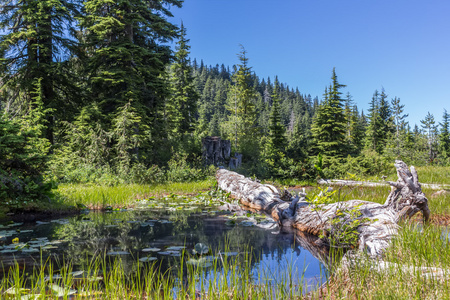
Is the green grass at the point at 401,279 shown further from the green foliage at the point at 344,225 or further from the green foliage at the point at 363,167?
the green foliage at the point at 363,167

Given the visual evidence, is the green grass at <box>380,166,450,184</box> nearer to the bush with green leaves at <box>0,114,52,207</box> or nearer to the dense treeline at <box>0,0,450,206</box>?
the dense treeline at <box>0,0,450,206</box>

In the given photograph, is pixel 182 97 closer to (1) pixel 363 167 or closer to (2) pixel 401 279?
(1) pixel 363 167

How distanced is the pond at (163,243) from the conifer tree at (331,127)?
55.4ft

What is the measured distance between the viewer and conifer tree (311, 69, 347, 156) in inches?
848

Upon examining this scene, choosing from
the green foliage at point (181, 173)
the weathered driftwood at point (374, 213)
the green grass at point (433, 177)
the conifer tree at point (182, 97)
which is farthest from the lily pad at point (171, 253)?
the conifer tree at point (182, 97)

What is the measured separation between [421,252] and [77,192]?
8406mm

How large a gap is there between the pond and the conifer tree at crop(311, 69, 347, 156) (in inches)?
665

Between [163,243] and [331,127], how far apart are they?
67.5 ft

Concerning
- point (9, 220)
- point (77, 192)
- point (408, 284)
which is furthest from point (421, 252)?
point (77, 192)

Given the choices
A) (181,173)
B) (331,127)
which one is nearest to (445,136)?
(331,127)

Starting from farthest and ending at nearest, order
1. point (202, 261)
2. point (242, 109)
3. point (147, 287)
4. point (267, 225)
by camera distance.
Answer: point (242, 109) < point (267, 225) < point (202, 261) < point (147, 287)

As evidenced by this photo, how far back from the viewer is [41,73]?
Result: 1353cm

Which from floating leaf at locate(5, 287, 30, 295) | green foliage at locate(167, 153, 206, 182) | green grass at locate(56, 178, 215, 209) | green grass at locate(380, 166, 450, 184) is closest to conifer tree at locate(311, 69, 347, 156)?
green grass at locate(380, 166, 450, 184)

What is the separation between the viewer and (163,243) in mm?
4297
